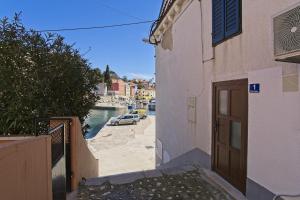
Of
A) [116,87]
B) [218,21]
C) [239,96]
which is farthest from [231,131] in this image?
[116,87]

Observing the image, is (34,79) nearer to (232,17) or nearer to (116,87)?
(232,17)

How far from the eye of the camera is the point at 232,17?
530 centimetres

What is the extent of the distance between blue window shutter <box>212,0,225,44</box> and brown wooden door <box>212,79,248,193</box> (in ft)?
3.15

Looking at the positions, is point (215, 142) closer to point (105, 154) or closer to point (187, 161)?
point (187, 161)

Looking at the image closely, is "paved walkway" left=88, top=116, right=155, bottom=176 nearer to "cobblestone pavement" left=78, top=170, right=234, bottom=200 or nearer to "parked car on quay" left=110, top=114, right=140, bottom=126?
"cobblestone pavement" left=78, top=170, right=234, bottom=200

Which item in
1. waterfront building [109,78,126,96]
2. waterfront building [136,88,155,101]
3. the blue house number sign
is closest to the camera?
the blue house number sign

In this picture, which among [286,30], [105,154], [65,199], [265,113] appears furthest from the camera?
[105,154]

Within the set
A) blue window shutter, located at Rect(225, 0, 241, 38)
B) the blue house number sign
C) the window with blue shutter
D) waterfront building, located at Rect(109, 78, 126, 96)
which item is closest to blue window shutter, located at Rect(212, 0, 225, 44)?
the window with blue shutter

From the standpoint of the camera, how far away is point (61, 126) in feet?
16.8

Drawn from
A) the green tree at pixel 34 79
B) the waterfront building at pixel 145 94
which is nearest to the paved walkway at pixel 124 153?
the green tree at pixel 34 79

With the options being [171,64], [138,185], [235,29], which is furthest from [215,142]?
[171,64]

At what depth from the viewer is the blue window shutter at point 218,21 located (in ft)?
18.7

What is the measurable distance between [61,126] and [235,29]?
3.55 m

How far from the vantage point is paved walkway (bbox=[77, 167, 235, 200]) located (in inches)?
199
